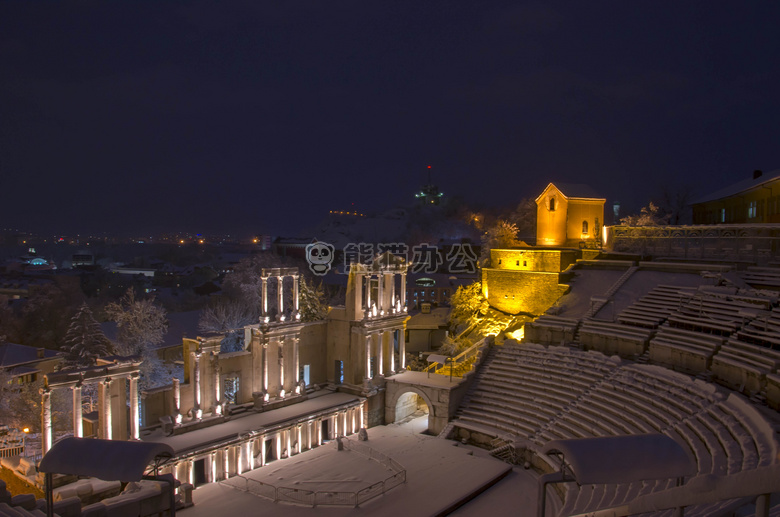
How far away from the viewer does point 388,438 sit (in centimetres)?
2192

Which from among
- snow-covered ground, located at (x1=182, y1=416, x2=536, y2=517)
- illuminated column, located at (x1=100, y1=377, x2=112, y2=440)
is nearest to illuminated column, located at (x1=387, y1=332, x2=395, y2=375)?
snow-covered ground, located at (x1=182, y1=416, x2=536, y2=517)

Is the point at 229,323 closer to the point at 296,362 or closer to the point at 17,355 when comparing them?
the point at 17,355

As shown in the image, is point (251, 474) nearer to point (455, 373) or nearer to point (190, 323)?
point (455, 373)

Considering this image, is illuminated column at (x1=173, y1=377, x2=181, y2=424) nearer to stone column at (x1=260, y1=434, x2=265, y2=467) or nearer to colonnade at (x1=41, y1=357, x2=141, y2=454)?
colonnade at (x1=41, y1=357, x2=141, y2=454)

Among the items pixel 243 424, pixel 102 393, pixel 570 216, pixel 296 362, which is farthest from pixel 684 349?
pixel 102 393

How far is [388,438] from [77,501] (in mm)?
13212

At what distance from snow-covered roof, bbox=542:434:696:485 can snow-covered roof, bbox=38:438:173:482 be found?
670 cm

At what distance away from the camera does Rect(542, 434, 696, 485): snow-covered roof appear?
6543 millimetres

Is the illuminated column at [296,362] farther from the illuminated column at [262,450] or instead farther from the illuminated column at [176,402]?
the illuminated column at [176,402]

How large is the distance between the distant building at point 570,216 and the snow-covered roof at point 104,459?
3340 cm

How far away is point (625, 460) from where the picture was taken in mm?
6633

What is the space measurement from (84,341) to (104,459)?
26.5 m

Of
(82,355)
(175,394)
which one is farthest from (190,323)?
(175,394)

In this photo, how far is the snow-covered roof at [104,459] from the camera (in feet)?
27.1
